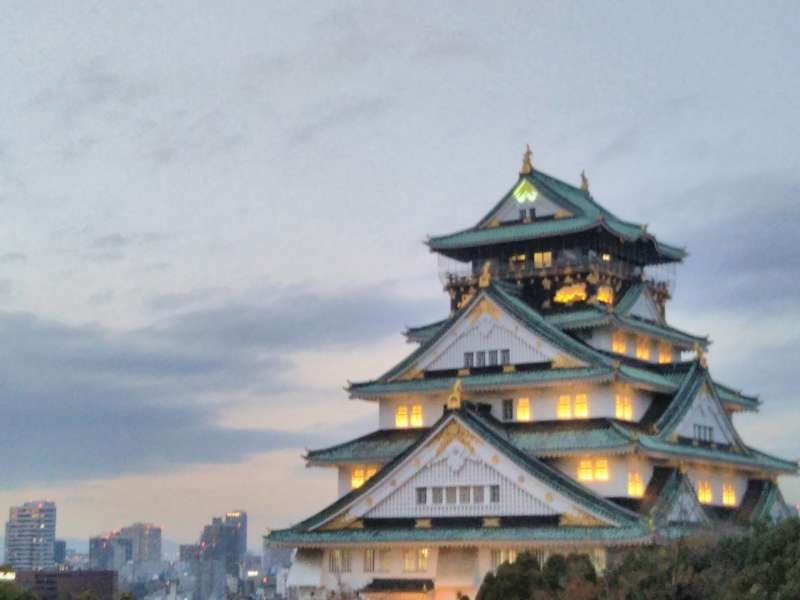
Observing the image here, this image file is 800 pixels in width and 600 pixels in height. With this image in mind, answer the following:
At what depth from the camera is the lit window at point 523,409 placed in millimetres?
72625

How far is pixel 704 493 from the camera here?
75062 millimetres

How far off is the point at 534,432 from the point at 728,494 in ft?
47.9

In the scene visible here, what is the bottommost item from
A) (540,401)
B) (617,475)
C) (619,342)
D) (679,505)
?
(679,505)

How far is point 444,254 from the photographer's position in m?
84.5

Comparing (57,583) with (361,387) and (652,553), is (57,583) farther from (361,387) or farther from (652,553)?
(652,553)

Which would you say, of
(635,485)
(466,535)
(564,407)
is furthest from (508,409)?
(466,535)

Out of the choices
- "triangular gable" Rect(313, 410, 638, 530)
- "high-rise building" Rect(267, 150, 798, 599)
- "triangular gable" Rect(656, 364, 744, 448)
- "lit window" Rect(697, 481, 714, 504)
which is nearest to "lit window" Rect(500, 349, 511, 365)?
"high-rise building" Rect(267, 150, 798, 599)

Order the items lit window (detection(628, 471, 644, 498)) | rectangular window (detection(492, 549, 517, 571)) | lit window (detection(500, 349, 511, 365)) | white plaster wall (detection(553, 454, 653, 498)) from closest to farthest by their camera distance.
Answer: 1. rectangular window (detection(492, 549, 517, 571))
2. white plaster wall (detection(553, 454, 653, 498))
3. lit window (detection(628, 471, 644, 498))
4. lit window (detection(500, 349, 511, 365))

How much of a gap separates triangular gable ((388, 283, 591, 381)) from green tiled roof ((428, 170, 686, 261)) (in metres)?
6.37

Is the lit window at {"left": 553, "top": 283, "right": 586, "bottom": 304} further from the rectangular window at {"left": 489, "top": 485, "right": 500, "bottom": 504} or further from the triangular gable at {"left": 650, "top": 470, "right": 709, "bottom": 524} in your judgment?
the rectangular window at {"left": 489, "top": 485, "right": 500, "bottom": 504}

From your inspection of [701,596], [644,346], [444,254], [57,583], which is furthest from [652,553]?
[57,583]

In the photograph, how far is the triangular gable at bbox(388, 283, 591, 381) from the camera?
7131 centimetres

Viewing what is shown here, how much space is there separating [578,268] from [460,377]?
9983 mm

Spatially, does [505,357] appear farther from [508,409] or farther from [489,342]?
[508,409]
